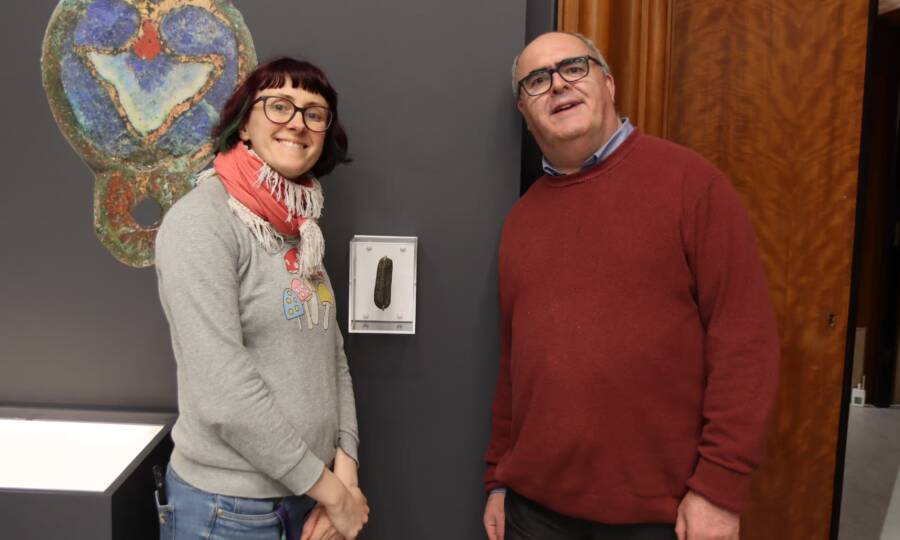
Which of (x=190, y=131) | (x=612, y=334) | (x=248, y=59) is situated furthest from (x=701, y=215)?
(x=190, y=131)

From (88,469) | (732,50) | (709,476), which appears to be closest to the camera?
(709,476)

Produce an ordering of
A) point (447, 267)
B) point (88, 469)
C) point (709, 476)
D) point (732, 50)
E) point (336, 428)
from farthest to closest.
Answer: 1. point (732, 50)
2. point (447, 267)
3. point (88, 469)
4. point (336, 428)
5. point (709, 476)

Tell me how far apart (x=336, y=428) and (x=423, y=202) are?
57 centimetres

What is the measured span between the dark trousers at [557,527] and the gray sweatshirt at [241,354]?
1.42ft

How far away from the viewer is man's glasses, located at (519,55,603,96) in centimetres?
129

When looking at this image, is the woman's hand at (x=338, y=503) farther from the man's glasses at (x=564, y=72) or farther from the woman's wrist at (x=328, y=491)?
the man's glasses at (x=564, y=72)

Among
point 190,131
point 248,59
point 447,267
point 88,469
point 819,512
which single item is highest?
point 248,59

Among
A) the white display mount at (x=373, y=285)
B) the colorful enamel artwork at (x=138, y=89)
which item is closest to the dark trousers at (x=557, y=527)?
the white display mount at (x=373, y=285)

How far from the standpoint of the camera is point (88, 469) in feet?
4.64

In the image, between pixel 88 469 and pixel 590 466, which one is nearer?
pixel 590 466

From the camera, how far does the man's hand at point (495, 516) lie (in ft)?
4.68

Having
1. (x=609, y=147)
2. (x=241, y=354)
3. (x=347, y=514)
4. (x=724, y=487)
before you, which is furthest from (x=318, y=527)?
(x=609, y=147)

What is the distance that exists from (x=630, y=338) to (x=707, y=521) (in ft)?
1.16

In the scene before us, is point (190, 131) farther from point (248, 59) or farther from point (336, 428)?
point (336, 428)
